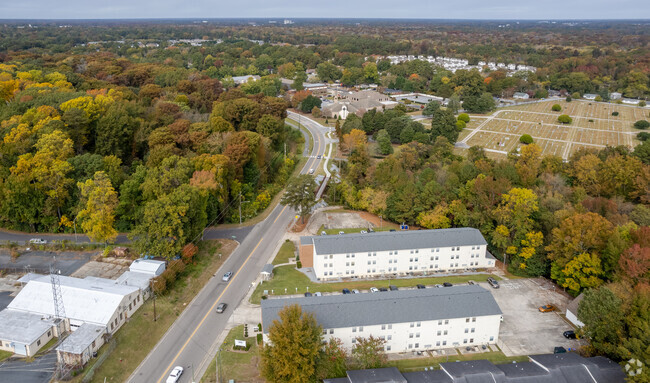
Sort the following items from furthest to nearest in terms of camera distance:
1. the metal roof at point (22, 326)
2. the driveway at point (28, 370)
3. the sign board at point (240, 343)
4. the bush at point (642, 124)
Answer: the bush at point (642, 124) < the sign board at point (240, 343) < the metal roof at point (22, 326) < the driveway at point (28, 370)

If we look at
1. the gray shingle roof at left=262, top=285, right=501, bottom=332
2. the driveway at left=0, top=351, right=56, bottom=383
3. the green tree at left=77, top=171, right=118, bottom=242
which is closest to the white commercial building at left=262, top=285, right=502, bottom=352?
the gray shingle roof at left=262, top=285, right=501, bottom=332

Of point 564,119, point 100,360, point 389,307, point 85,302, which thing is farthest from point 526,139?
point 100,360

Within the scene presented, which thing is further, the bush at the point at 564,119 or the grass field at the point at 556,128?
the bush at the point at 564,119

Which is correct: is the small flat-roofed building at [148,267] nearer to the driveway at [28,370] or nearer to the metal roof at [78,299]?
the metal roof at [78,299]

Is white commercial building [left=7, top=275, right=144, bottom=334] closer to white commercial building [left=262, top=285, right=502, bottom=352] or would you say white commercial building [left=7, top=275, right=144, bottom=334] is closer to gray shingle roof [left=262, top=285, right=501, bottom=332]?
gray shingle roof [left=262, top=285, right=501, bottom=332]

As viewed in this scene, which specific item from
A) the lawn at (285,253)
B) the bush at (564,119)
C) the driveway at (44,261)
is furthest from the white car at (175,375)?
the bush at (564,119)

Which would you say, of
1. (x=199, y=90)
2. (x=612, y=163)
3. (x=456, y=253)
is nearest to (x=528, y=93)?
(x=612, y=163)

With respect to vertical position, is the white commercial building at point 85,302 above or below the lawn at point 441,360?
above
